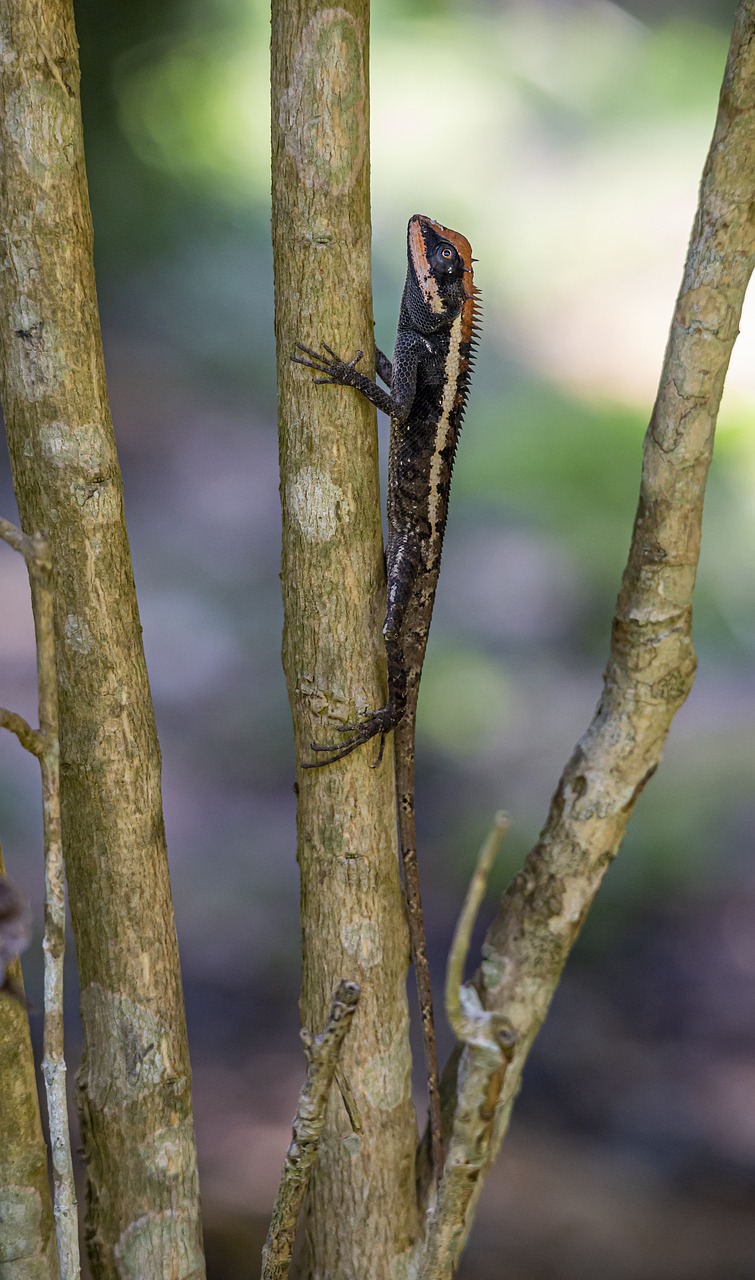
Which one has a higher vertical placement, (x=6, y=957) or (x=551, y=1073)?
(x=551, y=1073)

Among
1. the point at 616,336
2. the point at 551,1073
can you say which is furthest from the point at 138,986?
the point at 616,336

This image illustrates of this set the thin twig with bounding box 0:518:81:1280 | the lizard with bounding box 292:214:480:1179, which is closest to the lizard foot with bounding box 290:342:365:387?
the lizard with bounding box 292:214:480:1179

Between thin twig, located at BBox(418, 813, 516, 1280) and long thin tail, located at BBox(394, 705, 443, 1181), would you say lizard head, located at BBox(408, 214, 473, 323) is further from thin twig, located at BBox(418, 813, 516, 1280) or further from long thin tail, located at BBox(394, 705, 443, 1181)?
thin twig, located at BBox(418, 813, 516, 1280)

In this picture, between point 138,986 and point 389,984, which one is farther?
point 389,984

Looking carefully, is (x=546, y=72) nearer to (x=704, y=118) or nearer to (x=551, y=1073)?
(x=704, y=118)

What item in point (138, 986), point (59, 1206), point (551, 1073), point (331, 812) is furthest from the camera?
point (551, 1073)
